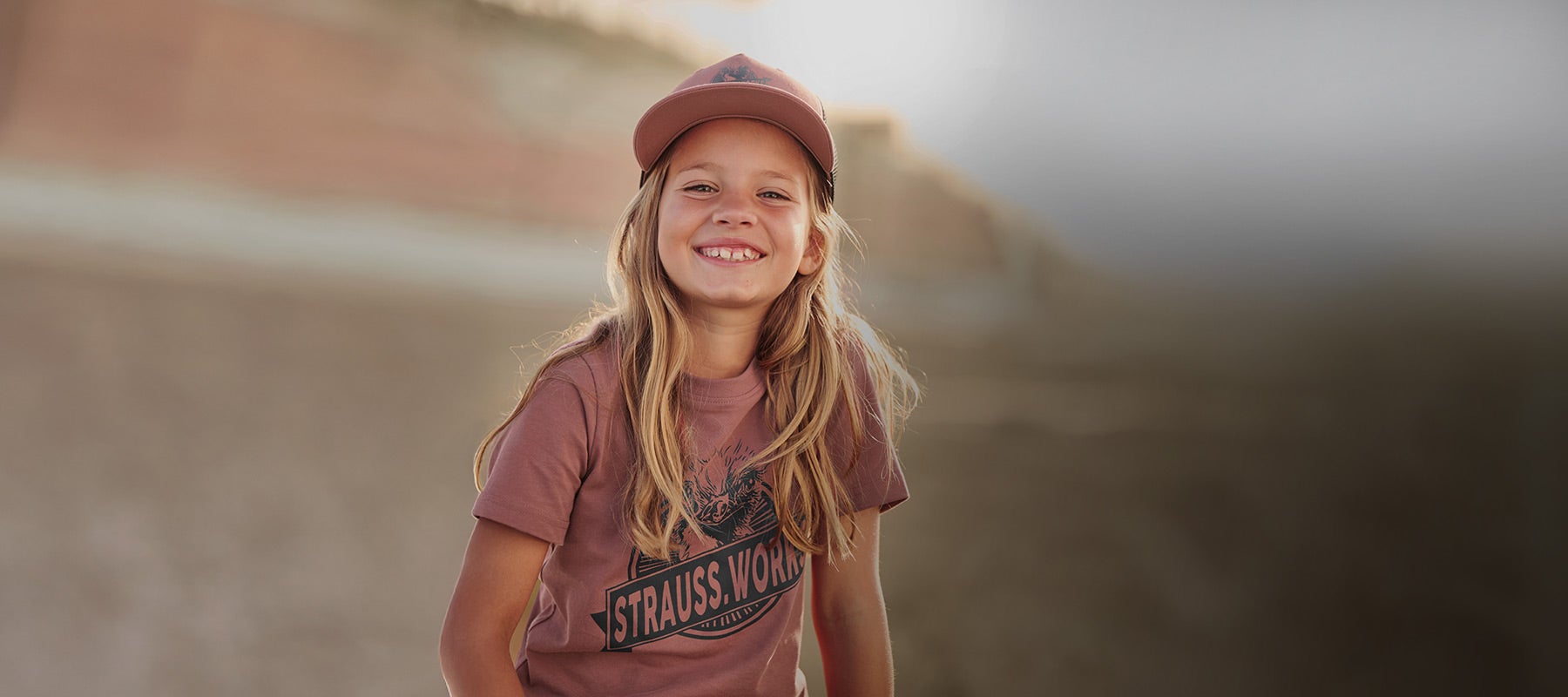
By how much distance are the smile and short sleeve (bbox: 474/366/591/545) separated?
0.54 ft

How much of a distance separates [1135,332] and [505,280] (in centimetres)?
101

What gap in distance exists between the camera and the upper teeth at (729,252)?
0.97 metres

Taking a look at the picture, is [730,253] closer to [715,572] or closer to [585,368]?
[585,368]

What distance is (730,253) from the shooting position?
97 centimetres

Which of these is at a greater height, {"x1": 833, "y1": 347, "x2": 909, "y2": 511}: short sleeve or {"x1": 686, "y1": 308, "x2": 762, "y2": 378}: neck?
{"x1": 686, "y1": 308, "x2": 762, "y2": 378}: neck

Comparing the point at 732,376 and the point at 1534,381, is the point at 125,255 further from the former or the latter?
the point at 1534,381

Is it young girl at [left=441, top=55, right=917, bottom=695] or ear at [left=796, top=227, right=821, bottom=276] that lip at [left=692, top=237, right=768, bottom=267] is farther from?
ear at [left=796, top=227, right=821, bottom=276]

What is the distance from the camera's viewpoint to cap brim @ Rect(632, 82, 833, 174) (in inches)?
38.1

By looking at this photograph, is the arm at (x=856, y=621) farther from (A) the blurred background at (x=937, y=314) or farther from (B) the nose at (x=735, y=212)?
(A) the blurred background at (x=937, y=314)

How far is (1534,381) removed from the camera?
1.71m

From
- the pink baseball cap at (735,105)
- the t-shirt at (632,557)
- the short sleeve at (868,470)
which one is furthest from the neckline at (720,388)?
the pink baseball cap at (735,105)

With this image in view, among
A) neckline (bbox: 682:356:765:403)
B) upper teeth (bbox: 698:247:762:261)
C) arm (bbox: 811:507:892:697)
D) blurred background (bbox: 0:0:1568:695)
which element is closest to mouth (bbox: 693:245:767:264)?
upper teeth (bbox: 698:247:762:261)

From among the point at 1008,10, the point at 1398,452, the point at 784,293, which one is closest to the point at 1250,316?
the point at 1398,452

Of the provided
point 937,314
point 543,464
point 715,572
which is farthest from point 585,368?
point 937,314
